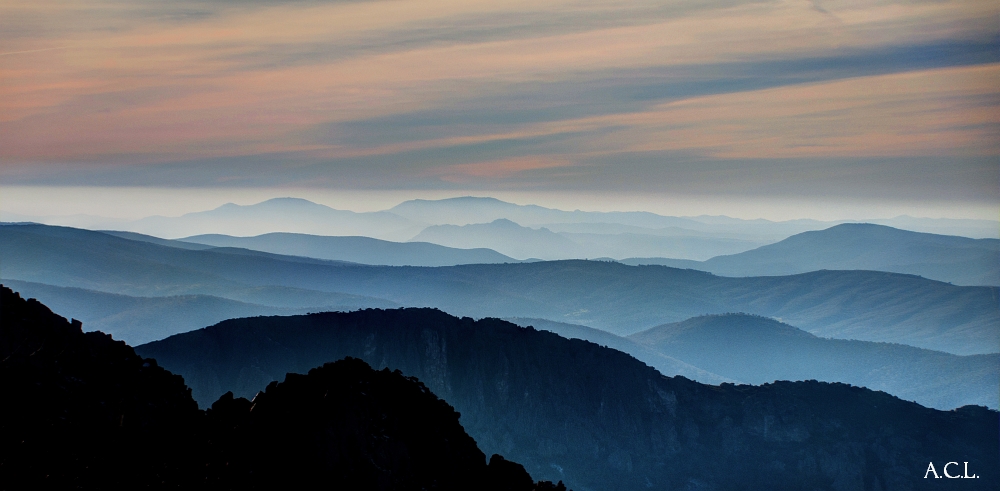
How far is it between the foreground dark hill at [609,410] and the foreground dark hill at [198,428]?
211 ft

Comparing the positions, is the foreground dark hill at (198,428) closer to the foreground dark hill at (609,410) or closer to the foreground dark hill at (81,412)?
the foreground dark hill at (81,412)

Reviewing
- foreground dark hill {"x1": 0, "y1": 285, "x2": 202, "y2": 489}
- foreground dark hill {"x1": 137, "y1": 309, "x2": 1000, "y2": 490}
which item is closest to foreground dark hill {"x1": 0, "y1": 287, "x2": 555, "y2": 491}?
foreground dark hill {"x1": 0, "y1": 285, "x2": 202, "y2": 489}

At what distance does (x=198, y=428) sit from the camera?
163 feet

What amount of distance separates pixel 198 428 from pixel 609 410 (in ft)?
269

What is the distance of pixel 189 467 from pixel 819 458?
285 feet

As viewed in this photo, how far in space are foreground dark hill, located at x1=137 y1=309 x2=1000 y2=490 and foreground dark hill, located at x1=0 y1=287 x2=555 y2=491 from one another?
211ft

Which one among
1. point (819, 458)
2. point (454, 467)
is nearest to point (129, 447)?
point (454, 467)

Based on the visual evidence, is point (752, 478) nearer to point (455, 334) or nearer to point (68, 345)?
point (455, 334)

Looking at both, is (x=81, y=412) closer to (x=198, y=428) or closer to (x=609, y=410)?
(x=198, y=428)

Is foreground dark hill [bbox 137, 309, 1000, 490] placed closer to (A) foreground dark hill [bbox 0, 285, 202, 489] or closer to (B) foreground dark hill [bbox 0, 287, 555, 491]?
(B) foreground dark hill [bbox 0, 287, 555, 491]

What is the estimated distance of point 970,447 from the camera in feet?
395

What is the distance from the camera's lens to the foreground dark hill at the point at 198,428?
45562 millimetres

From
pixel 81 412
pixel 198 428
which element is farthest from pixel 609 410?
pixel 81 412

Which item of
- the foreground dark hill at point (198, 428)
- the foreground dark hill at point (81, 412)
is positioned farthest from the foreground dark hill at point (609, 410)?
the foreground dark hill at point (81, 412)
